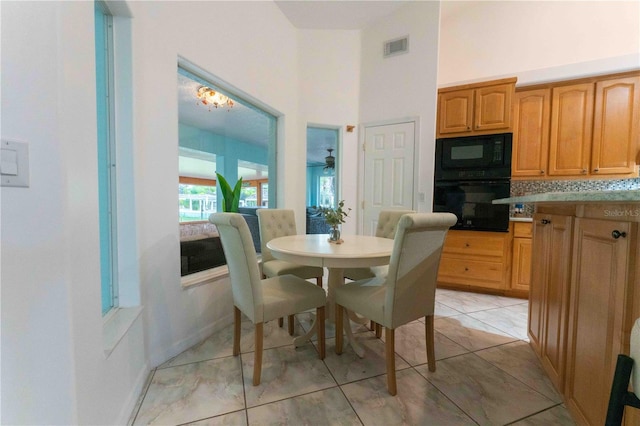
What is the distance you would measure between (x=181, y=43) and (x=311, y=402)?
2355 millimetres

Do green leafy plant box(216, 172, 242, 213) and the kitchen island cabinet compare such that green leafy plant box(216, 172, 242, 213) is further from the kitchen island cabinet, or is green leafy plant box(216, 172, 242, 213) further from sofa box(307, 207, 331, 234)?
sofa box(307, 207, 331, 234)

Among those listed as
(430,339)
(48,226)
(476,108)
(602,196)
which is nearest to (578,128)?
(476,108)

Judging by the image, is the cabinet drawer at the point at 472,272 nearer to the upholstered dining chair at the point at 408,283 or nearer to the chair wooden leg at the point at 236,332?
the upholstered dining chair at the point at 408,283

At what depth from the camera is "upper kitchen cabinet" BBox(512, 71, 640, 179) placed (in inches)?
105

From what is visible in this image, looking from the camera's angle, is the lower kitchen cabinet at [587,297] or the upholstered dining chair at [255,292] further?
the upholstered dining chair at [255,292]

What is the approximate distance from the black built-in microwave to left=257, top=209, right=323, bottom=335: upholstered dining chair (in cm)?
190

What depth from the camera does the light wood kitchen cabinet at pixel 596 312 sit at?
35.6 inches

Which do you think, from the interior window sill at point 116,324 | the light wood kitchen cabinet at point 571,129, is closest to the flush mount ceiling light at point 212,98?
the interior window sill at point 116,324

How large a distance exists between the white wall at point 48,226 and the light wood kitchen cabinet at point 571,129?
4.00 metres

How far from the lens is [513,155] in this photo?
304 centimetres

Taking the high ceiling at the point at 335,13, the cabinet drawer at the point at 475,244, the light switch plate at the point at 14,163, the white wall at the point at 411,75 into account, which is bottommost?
the cabinet drawer at the point at 475,244

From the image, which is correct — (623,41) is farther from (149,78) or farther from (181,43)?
(149,78)

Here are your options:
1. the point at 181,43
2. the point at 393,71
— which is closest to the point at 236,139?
the point at 181,43

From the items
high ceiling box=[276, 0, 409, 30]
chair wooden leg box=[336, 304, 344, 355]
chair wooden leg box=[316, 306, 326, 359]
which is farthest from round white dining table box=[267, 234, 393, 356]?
high ceiling box=[276, 0, 409, 30]
